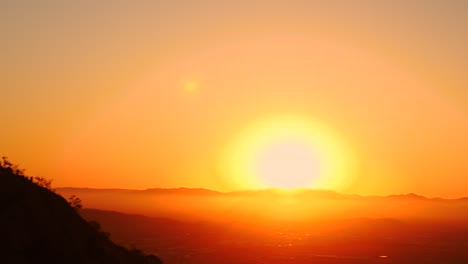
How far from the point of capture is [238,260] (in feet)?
205

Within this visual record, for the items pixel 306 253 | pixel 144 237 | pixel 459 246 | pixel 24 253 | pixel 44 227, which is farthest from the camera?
pixel 459 246

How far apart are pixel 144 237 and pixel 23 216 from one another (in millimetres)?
69084

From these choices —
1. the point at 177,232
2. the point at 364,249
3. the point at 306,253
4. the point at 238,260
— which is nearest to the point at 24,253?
the point at 238,260

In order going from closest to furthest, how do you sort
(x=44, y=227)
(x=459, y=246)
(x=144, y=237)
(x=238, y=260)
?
(x=44, y=227) → (x=238, y=260) → (x=144, y=237) → (x=459, y=246)

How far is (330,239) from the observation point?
332ft

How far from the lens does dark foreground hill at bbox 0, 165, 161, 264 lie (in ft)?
44.4

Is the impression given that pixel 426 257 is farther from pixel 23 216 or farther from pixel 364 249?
pixel 23 216


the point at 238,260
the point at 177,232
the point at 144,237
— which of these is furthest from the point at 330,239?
the point at 238,260

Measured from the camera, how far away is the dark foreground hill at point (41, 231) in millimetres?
13531

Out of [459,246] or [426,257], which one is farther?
[459,246]

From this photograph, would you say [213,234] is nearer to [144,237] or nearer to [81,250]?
[144,237]

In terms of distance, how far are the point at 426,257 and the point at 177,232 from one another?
38.5 m

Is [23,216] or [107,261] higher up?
[23,216]

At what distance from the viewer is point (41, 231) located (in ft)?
46.7
